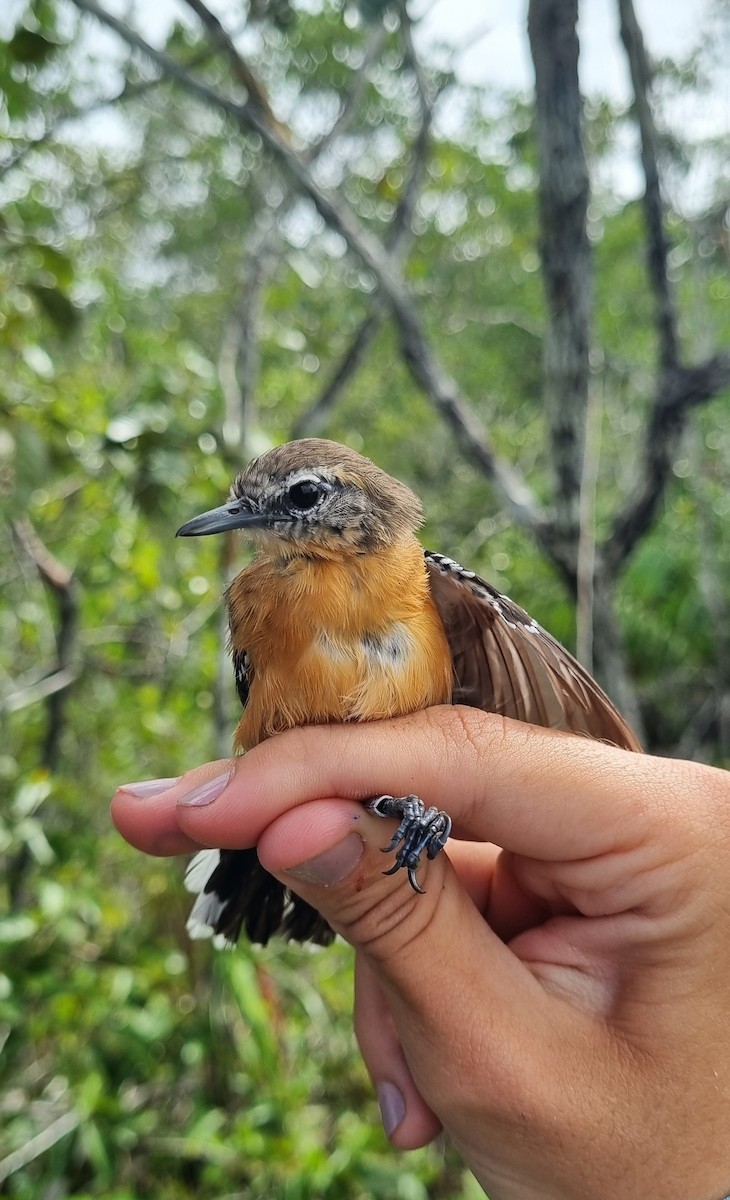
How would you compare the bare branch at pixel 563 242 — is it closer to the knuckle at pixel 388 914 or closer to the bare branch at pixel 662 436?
the bare branch at pixel 662 436

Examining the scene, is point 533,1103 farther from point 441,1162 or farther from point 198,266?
point 198,266

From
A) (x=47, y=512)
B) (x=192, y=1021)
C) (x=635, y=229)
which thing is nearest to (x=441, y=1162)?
(x=192, y=1021)

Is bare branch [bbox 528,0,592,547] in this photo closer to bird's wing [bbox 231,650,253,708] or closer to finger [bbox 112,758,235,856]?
bird's wing [bbox 231,650,253,708]

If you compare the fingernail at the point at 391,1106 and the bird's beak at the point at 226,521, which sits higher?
the bird's beak at the point at 226,521

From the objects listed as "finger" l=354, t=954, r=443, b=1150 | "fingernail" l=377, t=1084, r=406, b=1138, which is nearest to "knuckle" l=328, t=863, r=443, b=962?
"finger" l=354, t=954, r=443, b=1150

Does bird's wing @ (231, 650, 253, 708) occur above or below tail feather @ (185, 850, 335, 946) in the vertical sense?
above

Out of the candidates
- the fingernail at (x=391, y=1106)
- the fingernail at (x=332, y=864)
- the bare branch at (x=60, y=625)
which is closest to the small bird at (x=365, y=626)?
the fingernail at (x=332, y=864)
